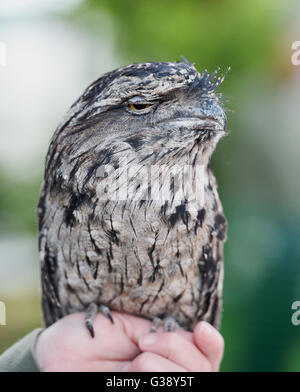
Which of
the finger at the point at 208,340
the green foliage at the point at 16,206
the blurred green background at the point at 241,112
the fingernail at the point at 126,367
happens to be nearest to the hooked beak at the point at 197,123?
A: the finger at the point at 208,340

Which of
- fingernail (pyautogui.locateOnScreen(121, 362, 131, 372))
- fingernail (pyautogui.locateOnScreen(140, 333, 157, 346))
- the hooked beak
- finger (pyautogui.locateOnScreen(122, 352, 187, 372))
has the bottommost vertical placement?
fingernail (pyautogui.locateOnScreen(121, 362, 131, 372))

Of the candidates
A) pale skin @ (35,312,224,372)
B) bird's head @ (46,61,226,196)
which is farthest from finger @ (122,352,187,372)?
bird's head @ (46,61,226,196)

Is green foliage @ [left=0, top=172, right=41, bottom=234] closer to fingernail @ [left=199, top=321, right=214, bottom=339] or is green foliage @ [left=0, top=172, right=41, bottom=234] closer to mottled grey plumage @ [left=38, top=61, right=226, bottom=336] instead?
mottled grey plumage @ [left=38, top=61, right=226, bottom=336]

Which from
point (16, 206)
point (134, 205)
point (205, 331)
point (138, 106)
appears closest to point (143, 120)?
point (138, 106)

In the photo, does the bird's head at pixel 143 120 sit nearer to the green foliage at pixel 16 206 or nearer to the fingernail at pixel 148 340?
the fingernail at pixel 148 340

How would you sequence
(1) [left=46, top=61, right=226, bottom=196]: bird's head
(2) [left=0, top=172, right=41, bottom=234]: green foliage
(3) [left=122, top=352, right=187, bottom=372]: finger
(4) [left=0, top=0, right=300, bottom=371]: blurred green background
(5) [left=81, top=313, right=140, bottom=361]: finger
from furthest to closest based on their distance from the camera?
(2) [left=0, top=172, right=41, bottom=234]: green foliage → (4) [left=0, top=0, right=300, bottom=371]: blurred green background → (5) [left=81, top=313, right=140, bottom=361]: finger → (3) [left=122, top=352, right=187, bottom=372]: finger → (1) [left=46, top=61, right=226, bottom=196]: bird's head
